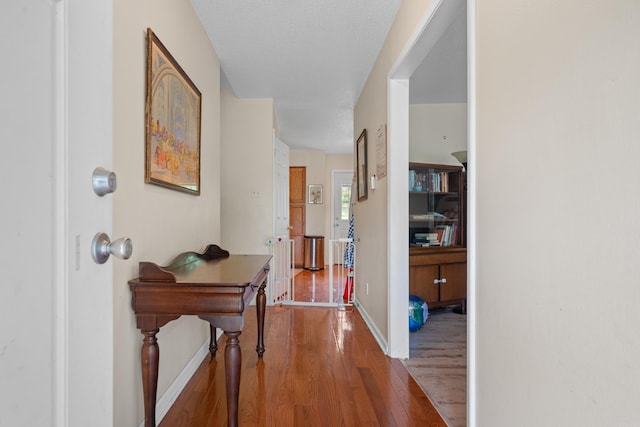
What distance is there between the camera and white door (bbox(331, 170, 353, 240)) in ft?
23.0

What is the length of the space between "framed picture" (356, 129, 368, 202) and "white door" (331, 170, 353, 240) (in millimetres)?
3168

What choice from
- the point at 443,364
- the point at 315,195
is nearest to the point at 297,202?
the point at 315,195

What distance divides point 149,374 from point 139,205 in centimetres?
73

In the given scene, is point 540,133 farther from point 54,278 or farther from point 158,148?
point 158,148

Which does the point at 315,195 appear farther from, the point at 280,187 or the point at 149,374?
the point at 149,374

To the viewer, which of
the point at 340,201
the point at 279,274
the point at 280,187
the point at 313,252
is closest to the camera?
the point at 279,274

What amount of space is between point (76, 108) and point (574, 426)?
127cm

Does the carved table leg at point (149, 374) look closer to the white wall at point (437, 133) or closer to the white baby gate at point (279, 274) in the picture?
the white baby gate at point (279, 274)

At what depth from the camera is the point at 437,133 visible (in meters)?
3.88

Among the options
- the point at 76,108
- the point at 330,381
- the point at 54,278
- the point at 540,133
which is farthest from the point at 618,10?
the point at 330,381

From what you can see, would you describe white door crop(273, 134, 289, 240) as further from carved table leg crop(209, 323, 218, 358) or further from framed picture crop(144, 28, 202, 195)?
framed picture crop(144, 28, 202, 195)

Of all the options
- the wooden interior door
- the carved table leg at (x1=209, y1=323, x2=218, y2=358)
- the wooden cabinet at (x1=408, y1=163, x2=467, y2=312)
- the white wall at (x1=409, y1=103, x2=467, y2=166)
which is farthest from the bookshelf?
Result: the wooden interior door

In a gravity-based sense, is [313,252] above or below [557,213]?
below

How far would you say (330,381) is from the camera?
203cm
